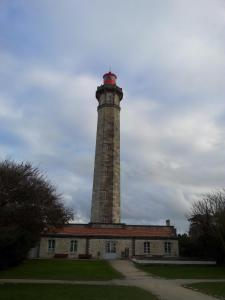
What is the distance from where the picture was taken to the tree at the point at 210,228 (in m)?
38.2

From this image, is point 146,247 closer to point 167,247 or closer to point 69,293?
point 167,247

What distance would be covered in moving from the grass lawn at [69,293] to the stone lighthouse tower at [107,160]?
29.3 metres

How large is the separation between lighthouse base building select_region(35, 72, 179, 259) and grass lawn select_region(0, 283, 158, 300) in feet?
68.1

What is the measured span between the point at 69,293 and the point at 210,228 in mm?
25486

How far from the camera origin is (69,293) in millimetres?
16859

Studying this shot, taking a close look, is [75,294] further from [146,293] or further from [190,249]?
[190,249]

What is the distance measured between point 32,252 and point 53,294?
1135 inches

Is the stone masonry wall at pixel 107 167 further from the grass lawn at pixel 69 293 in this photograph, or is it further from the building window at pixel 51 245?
the grass lawn at pixel 69 293

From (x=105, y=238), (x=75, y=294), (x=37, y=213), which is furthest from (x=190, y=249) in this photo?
(x=75, y=294)

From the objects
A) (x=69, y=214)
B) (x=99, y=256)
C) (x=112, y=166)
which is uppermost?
(x=112, y=166)

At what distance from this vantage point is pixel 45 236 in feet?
145

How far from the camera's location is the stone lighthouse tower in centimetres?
4881

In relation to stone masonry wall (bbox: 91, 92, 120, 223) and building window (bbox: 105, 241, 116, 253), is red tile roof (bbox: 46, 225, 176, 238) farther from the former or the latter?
stone masonry wall (bbox: 91, 92, 120, 223)

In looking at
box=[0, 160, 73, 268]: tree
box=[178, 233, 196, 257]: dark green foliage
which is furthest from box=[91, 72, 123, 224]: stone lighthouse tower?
box=[0, 160, 73, 268]: tree
